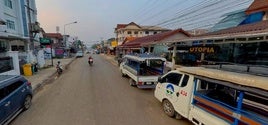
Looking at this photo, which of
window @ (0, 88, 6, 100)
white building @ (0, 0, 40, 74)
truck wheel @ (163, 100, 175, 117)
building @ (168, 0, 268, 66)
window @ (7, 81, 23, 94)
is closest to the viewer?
window @ (0, 88, 6, 100)

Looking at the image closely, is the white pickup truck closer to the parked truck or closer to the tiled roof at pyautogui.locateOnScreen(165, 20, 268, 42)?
the tiled roof at pyautogui.locateOnScreen(165, 20, 268, 42)

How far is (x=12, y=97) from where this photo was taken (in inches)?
250

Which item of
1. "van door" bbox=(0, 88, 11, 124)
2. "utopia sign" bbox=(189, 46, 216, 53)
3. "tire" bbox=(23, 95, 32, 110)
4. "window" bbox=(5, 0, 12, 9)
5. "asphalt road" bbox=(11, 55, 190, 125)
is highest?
"window" bbox=(5, 0, 12, 9)

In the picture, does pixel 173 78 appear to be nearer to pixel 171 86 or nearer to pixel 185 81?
pixel 171 86

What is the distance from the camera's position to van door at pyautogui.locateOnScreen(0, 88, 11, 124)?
5609mm

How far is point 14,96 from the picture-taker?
6.48 meters

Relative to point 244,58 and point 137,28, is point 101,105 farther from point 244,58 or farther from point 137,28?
point 137,28

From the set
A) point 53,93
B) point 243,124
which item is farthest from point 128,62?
point 243,124

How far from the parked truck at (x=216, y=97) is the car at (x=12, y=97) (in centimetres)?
577

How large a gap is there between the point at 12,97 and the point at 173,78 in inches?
244

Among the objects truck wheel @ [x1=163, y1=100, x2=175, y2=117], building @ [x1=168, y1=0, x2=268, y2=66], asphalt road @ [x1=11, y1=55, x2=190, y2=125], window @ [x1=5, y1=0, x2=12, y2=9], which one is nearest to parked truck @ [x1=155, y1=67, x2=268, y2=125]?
truck wheel @ [x1=163, y1=100, x2=175, y2=117]

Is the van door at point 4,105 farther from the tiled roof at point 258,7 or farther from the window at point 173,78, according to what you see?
the tiled roof at point 258,7

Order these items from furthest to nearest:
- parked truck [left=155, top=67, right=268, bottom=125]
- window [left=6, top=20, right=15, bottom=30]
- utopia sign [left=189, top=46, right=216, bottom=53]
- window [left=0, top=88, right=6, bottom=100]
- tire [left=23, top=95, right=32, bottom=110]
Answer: window [left=6, top=20, right=15, bottom=30] < utopia sign [left=189, top=46, right=216, bottom=53] < tire [left=23, top=95, right=32, bottom=110] < window [left=0, top=88, right=6, bottom=100] < parked truck [left=155, top=67, right=268, bottom=125]

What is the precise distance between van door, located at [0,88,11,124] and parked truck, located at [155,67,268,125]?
18.9ft
